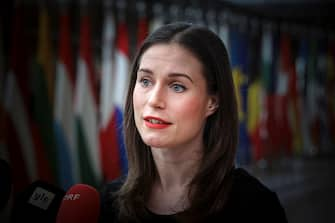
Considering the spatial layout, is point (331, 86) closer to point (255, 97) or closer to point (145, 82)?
point (255, 97)

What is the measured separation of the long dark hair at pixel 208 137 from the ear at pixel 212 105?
1 centimetres

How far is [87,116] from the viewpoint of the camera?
270 cm

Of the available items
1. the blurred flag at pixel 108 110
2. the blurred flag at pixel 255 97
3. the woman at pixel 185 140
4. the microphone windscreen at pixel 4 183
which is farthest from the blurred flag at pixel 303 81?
the microphone windscreen at pixel 4 183

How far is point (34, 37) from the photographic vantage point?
286 cm

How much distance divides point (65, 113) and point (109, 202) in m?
1.48

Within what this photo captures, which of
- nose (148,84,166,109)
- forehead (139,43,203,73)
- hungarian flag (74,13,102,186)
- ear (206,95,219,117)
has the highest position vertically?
forehead (139,43,203,73)

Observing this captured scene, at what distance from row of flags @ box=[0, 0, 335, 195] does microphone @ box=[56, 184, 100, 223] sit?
1.09 m

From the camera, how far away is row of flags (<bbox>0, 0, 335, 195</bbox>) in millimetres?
2389

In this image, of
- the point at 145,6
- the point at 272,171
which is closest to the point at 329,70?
the point at 272,171

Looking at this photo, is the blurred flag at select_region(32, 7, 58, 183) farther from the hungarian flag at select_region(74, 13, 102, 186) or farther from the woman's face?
the woman's face

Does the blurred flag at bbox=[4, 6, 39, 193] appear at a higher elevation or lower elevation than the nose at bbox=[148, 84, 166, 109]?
lower

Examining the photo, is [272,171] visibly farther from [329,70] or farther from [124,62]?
[124,62]


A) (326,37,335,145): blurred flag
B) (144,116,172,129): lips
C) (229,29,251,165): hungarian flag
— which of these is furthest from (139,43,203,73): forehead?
(326,37,335,145): blurred flag

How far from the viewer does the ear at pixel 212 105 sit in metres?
1.12
